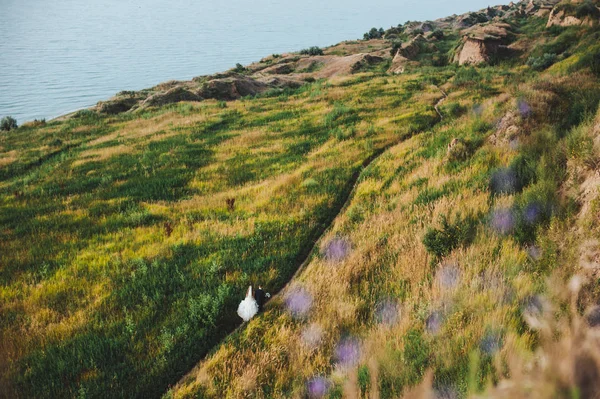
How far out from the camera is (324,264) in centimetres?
684

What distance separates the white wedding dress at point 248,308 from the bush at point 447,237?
3.41 meters

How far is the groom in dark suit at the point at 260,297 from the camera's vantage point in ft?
20.2

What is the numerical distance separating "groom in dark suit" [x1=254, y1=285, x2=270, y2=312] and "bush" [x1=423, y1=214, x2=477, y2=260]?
3.24 meters

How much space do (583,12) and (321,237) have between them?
126 feet

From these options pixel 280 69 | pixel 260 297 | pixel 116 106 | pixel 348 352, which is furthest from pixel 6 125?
pixel 348 352

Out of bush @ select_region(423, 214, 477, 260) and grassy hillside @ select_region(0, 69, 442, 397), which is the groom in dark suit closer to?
grassy hillside @ select_region(0, 69, 442, 397)

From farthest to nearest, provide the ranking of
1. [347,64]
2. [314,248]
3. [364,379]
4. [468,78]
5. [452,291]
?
[347,64], [468,78], [314,248], [452,291], [364,379]

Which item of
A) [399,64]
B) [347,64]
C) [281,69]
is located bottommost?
[399,64]

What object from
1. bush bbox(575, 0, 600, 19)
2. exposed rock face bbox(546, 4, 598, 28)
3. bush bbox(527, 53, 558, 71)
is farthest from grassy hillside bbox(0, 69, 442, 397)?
bush bbox(575, 0, 600, 19)

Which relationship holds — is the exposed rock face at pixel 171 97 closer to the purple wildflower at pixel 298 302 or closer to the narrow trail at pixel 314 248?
the narrow trail at pixel 314 248

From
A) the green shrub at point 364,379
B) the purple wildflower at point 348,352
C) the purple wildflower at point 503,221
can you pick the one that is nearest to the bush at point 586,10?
the purple wildflower at point 503,221

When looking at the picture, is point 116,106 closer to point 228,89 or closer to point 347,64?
point 228,89

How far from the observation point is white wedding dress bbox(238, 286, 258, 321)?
19.3 ft

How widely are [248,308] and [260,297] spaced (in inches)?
15.7
